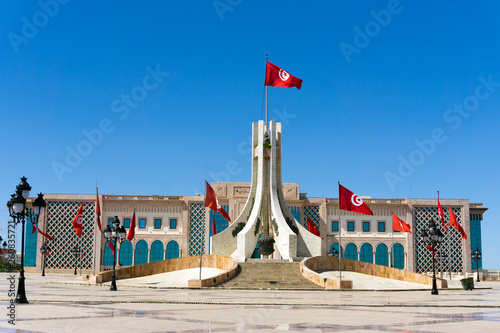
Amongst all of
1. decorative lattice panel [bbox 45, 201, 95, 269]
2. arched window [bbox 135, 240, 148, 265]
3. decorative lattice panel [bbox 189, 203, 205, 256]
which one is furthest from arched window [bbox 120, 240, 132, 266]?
decorative lattice panel [bbox 189, 203, 205, 256]

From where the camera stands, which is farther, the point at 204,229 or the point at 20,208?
the point at 204,229

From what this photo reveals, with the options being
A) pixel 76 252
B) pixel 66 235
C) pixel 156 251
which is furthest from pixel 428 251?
pixel 66 235

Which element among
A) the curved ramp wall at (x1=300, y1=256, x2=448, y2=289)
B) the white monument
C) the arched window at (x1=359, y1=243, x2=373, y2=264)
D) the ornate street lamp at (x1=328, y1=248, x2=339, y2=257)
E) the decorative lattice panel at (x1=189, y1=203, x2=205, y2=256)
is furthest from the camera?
the arched window at (x1=359, y1=243, x2=373, y2=264)

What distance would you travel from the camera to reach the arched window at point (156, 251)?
54.2 m

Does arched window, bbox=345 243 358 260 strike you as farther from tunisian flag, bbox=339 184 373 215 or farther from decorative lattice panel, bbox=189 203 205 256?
tunisian flag, bbox=339 184 373 215

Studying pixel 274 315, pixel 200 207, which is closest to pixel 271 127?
pixel 200 207

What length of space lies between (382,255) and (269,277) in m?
28.1

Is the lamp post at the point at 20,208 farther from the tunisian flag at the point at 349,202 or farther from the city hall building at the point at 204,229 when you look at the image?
the city hall building at the point at 204,229

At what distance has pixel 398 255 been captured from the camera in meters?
54.6

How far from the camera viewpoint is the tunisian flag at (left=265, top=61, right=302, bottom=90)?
35.0 metres

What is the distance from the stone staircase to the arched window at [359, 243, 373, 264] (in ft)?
76.3

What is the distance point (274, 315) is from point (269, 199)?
26575 millimetres

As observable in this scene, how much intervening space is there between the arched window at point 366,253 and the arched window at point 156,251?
1867 centimetres

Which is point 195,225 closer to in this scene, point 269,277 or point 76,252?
point 76,252
